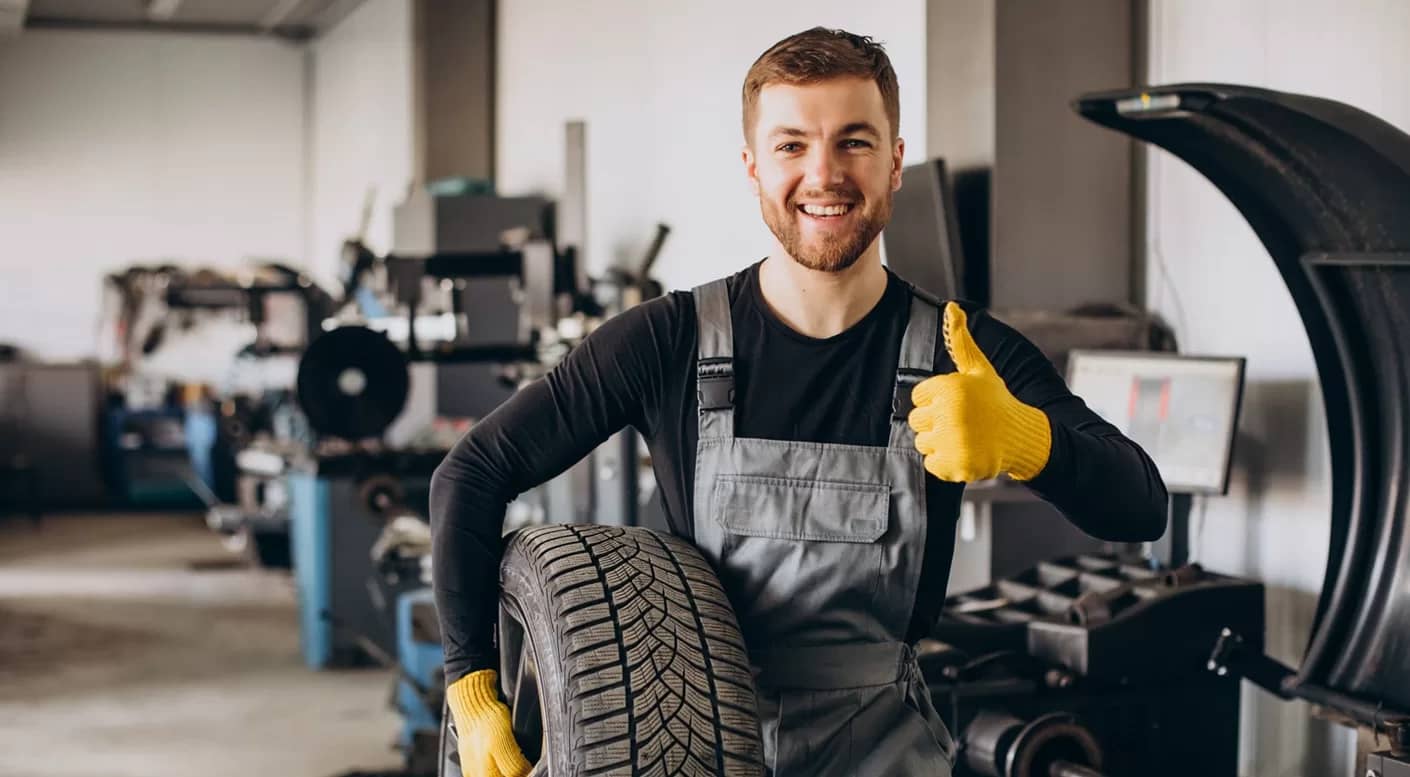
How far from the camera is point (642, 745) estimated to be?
1425mm

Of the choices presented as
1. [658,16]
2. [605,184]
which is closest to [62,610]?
[605,184]

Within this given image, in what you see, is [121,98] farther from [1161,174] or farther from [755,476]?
[755,476]

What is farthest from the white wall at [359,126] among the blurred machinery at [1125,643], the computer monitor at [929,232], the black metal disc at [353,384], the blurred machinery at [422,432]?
the blurred machinery at [1125,643]

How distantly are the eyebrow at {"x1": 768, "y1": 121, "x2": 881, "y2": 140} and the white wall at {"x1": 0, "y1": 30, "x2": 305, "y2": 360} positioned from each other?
9.46 m

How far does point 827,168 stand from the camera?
1528mm

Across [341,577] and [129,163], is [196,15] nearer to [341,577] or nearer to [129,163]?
[129,163]

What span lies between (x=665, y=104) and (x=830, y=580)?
3.71 metres

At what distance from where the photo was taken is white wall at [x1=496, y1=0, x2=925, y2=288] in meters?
3.96

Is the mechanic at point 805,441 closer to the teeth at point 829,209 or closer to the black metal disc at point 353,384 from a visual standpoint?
the teeth at point 829,209

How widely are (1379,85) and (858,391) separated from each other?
1.46m

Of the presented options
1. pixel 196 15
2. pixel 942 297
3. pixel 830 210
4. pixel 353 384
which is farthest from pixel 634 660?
pixel 196 15

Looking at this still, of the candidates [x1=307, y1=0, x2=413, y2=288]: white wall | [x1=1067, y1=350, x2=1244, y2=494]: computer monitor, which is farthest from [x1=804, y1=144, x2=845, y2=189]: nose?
[x1=307, y1=0, x2=413, y2=288]: white wall

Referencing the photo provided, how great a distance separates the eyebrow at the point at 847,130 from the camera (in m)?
1.54

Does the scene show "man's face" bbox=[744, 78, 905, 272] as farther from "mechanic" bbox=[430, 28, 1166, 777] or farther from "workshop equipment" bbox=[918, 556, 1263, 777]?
"workshop equipment" bbox=[918, 556, 1263, 777]
